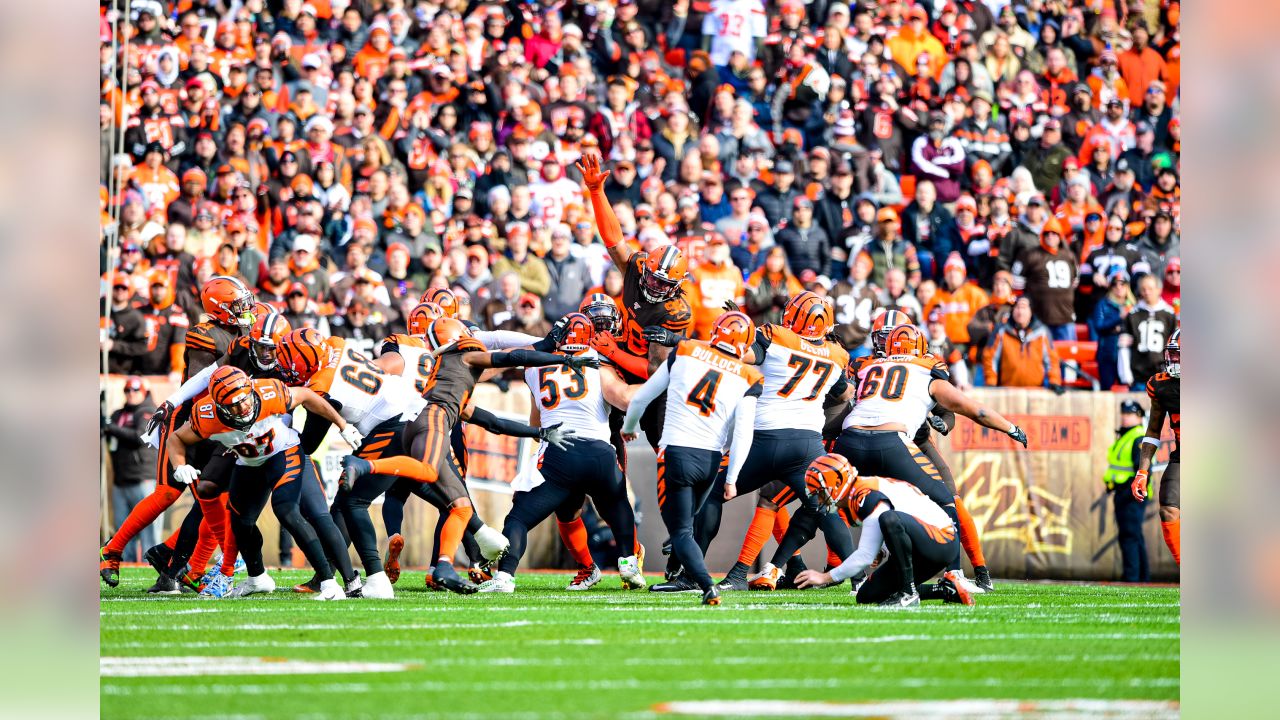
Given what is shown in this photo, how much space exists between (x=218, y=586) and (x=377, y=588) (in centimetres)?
120

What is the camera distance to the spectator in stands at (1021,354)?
15.1 m

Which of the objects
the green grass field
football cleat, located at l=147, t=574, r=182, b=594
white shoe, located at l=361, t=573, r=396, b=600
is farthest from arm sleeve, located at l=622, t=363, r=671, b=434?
football cleat, located at l=147, t=574, r=182, b=594

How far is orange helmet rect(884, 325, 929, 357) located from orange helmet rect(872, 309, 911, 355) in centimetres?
10

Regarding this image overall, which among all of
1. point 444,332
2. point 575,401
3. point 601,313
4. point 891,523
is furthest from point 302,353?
point 891,523

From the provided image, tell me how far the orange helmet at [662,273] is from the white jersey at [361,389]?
2023 mm

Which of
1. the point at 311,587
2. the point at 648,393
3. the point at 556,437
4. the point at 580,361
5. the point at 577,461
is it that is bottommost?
the point at 311,587

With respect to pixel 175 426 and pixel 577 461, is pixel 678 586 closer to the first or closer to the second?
pixel 577 461

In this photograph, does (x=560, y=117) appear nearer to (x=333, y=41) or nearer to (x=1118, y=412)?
(x=333, y=41)

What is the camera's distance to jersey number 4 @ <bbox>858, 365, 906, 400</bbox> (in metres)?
11.2

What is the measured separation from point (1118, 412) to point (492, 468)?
17.7 ft

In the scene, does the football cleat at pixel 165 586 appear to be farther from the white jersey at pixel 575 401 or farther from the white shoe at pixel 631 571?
the white shoe at pixel 631 571

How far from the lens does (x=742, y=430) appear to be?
33.7 feet

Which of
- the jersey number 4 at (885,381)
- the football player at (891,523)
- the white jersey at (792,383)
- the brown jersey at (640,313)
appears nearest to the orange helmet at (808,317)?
the white jersey at (792,383)
